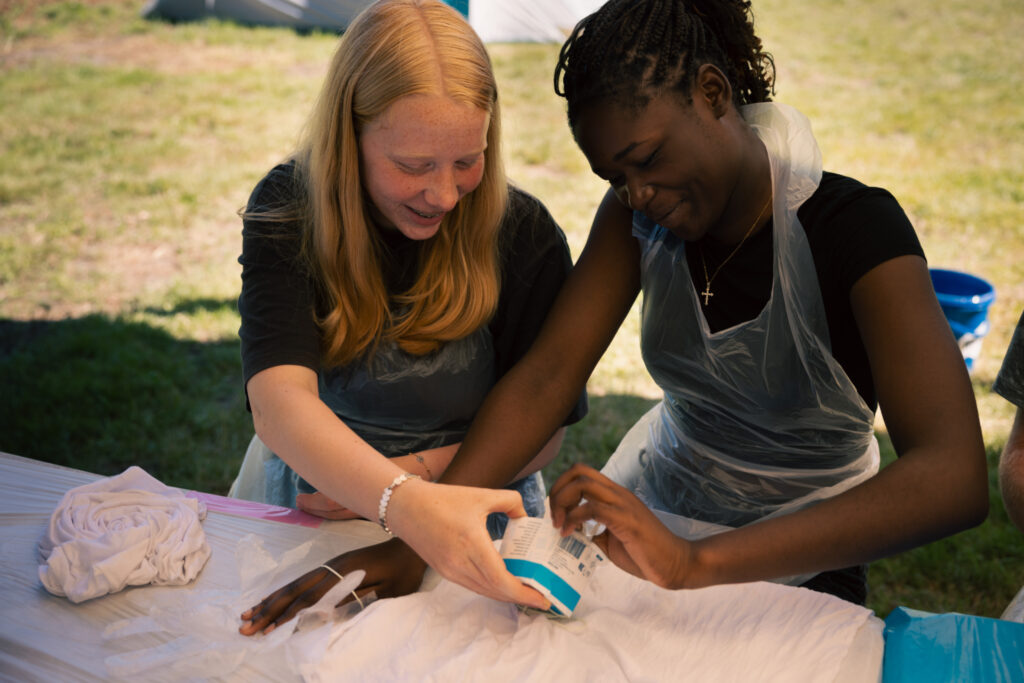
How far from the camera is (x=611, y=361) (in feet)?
12.0

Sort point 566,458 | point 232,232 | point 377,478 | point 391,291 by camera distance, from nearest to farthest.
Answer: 1. point 377,478
2. point 391,291
3. point 566,458
4. point 232,232

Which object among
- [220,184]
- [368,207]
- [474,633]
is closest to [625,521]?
[474,633]

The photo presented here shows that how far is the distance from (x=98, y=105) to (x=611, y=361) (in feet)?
16.0

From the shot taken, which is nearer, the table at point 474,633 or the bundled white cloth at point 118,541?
the table at point 474,633

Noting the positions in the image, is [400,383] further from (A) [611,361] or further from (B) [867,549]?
(A) [611,361]

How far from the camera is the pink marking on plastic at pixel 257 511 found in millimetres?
1485

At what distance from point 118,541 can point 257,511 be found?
10.9 inches

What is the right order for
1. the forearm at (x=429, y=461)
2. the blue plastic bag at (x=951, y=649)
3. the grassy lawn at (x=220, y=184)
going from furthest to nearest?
the grassy lawn at (x=220, y=184), the forearm at (x=429, y=461), the blue plastic bag at (x=951, y=649)

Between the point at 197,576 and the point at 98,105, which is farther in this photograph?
the point at 98,105

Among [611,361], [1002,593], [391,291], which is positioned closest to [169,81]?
[611,361]

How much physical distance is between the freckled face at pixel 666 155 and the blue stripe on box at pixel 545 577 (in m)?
0.59

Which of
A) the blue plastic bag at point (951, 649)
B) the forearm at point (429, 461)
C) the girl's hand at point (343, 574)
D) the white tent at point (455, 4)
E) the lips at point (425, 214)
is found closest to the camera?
the blue plastic bag at point (951, 649)

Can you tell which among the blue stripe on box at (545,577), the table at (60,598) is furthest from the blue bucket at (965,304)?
the table at (60,598)

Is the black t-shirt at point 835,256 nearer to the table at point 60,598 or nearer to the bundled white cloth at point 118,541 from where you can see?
the table at point 60,598
